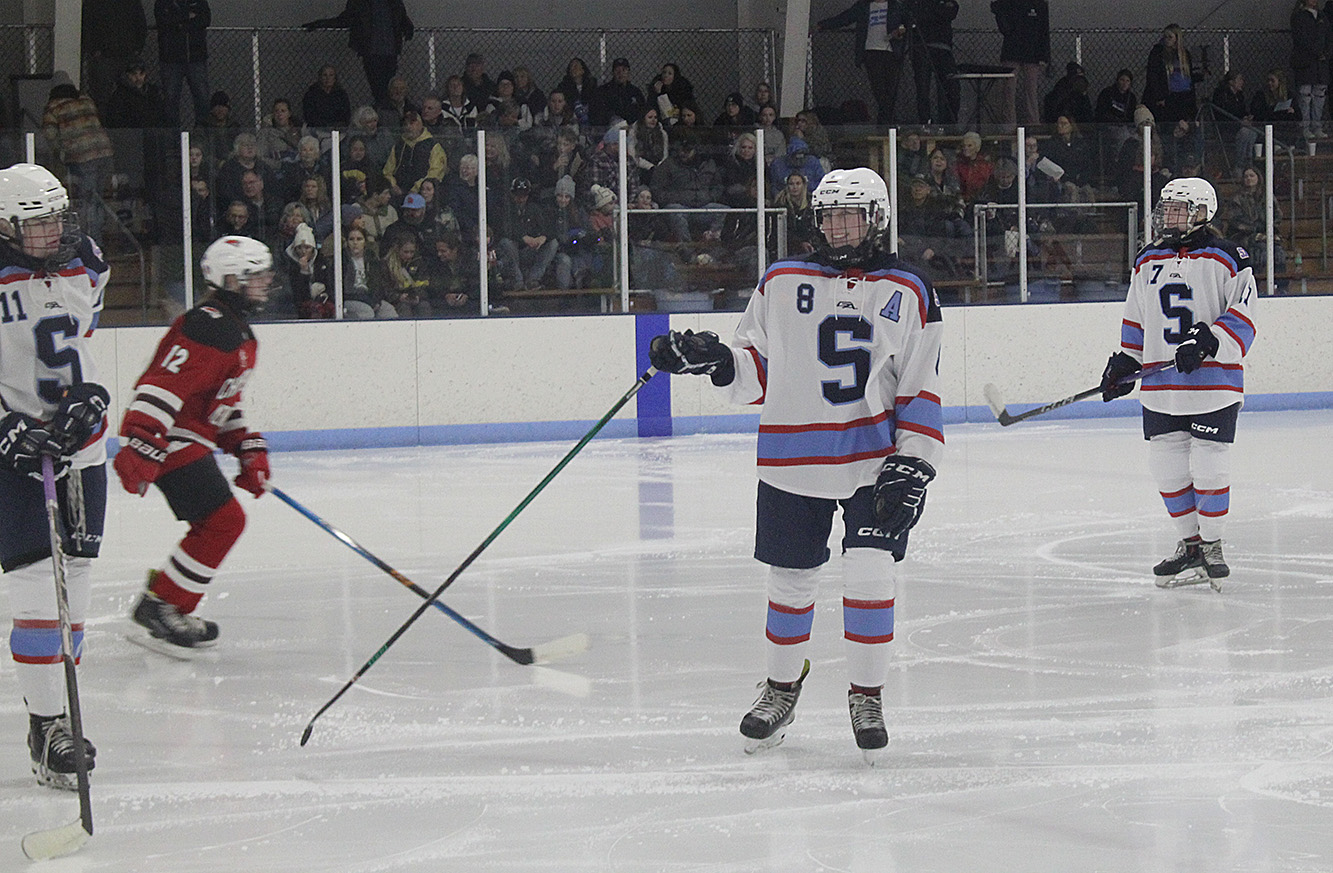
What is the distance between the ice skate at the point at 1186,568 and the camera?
507 centimetres

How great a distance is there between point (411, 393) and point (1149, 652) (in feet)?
18.7

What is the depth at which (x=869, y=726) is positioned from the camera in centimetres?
325

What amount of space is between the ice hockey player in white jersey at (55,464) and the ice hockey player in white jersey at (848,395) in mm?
1180

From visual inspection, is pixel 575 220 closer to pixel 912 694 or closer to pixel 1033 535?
pixel 1033 535

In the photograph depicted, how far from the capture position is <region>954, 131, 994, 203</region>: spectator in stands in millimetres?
9828

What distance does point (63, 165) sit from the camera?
28.4ft

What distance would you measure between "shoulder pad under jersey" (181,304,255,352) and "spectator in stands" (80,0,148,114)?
23.0ft

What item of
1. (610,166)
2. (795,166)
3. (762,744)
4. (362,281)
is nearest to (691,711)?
(762,744)

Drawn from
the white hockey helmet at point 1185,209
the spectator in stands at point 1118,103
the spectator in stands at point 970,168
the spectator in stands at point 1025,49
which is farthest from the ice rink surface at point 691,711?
the spectator in stands at point 1118,103

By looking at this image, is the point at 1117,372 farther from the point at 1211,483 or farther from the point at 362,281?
the point at 362,281

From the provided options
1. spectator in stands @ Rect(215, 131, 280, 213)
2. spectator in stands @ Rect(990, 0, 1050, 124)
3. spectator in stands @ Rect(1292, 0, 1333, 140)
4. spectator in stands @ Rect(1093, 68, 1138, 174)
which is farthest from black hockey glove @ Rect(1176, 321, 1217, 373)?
spectator in stands @ Rect(1292, 0, 1333, 140)

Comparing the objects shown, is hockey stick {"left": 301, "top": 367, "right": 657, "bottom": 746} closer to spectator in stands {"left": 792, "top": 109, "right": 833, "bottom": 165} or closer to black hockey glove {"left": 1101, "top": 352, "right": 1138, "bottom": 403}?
black hockey glove {"left": 1101, "top": 352, "right": 1138, "bottom": 403}

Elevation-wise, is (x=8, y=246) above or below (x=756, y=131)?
below

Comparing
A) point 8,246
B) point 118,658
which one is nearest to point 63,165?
point 118,658
